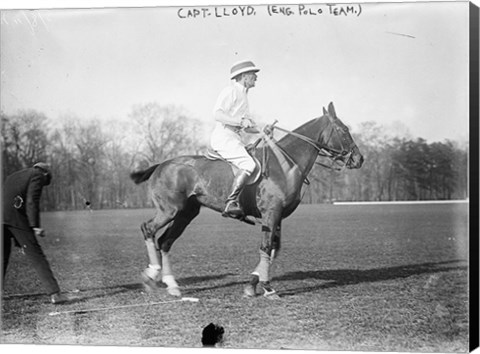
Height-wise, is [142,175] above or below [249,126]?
below

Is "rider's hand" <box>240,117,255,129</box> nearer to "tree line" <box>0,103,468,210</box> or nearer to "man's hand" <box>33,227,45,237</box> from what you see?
"tree line" <box>0,103,468,210</box>

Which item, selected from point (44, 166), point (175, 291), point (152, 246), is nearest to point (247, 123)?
point (152, 246)

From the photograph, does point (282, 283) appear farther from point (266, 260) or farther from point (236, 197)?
point (236, 197)

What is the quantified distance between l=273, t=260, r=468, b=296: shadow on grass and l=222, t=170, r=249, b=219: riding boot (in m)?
0.65

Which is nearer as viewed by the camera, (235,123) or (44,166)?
(235,123)

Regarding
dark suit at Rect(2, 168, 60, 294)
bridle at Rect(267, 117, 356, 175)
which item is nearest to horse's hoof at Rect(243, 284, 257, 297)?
bridle at Rect(267, 117, 356, 175)

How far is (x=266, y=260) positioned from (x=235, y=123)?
3.90 feet

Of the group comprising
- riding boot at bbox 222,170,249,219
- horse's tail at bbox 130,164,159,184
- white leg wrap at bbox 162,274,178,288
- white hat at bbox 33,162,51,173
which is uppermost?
white hat at bbox 33,162,51,173

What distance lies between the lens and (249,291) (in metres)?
7.17

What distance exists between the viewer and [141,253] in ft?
24.2

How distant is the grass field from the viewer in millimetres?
6953

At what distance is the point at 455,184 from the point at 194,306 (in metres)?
2.39

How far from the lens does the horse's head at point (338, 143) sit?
23.2 ft

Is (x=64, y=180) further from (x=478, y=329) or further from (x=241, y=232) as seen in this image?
(x=478, y=329)
